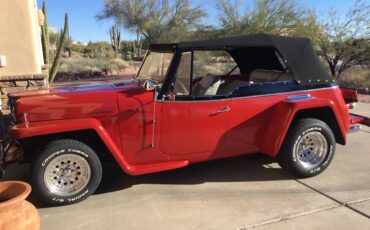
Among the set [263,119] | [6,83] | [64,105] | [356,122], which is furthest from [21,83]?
[356,122]

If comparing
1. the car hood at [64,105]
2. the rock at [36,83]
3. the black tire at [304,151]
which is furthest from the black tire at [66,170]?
the rock at [36,83]

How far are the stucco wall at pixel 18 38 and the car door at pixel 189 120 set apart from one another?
163 inches

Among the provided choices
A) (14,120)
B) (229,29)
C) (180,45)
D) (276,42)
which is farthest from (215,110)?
(229,29)

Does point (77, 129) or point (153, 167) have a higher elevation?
point (77, 129)

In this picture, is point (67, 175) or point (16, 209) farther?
point (67, 175)

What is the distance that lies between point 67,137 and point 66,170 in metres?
0.36

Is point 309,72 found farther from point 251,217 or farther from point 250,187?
point 251,217

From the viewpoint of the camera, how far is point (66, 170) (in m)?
4.17

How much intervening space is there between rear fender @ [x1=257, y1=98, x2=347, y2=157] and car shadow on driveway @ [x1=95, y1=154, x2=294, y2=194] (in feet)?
1.32

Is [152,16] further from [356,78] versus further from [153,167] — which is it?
[153,167]

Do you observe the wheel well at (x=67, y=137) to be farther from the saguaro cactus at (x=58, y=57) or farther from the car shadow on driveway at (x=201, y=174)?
the saguaro cactus at (x=58, y=57)

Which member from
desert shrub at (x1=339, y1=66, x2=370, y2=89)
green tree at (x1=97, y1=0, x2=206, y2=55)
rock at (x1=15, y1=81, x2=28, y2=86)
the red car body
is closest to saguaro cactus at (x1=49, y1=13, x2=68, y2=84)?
rock at (x1=15, y1=81, x2=28, y2=86)

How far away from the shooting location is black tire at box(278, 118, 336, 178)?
15.6ft

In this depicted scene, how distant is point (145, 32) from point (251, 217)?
1286 inches
